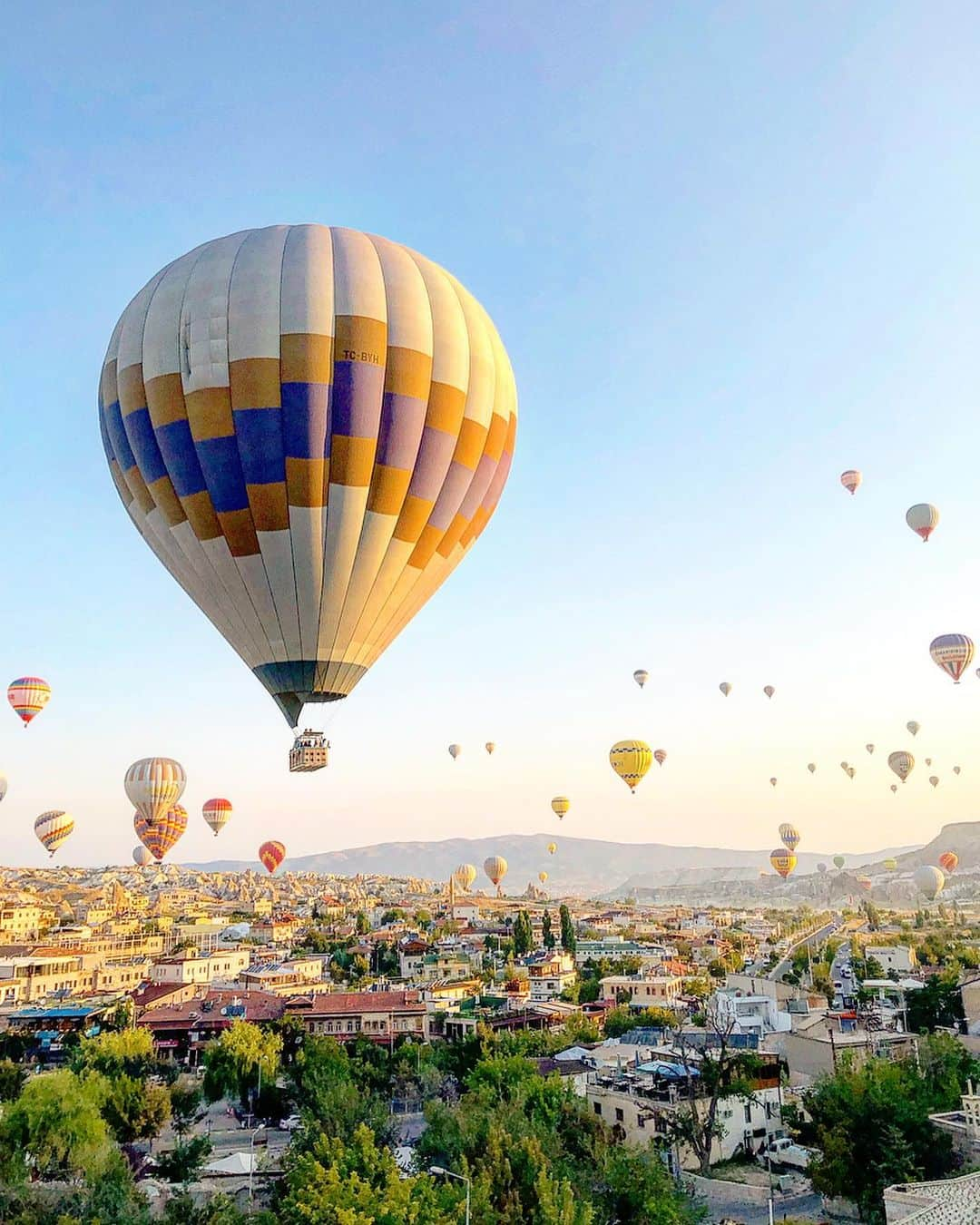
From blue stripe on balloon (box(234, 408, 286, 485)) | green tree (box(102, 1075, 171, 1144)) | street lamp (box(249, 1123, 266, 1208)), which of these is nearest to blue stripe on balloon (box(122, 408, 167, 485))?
blue stripe on balloon (box(234, 408, 286, 485))

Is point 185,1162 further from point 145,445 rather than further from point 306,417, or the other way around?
point 306,417

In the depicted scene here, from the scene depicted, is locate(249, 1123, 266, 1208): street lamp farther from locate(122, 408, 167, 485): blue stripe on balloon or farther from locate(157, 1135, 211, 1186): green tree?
locate(122, 408, 167, 485): blue stripe on balloon

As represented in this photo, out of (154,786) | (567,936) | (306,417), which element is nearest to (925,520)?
(306,417)

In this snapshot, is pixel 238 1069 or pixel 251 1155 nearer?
pixel 251 1155

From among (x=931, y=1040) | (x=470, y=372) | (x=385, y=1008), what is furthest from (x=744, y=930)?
(x=470, y=372)

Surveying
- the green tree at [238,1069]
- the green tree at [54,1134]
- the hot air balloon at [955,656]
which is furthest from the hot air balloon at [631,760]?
the green tree at [54,1134]

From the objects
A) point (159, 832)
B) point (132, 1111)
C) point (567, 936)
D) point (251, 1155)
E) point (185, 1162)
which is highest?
point (159, 832)

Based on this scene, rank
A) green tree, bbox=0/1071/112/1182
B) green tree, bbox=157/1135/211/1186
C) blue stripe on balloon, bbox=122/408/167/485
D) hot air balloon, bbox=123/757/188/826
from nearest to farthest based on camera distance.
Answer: blue stripe on balloon, bbox=122/408/167/485, green tree, bbox=0/1071/112/1182, green tree, bbox=157/1135/211/1186, hot air balloon, bbox=123/757/188/826

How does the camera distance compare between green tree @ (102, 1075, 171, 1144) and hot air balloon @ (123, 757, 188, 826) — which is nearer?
green tree @ (102, 1075, 171, 1144)

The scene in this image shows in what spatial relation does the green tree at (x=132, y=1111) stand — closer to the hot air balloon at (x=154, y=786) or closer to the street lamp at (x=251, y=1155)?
the street lamp at (x=251, y=1155)
